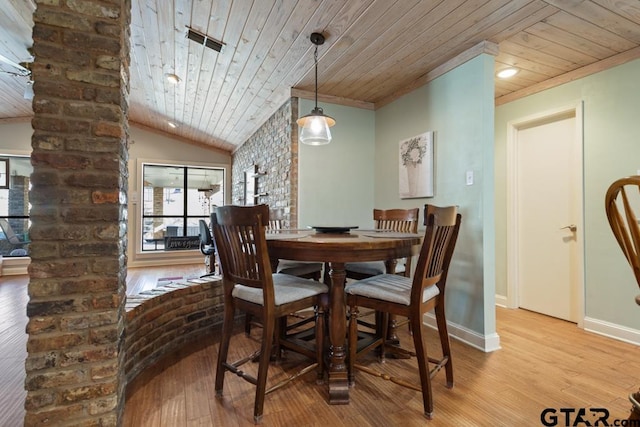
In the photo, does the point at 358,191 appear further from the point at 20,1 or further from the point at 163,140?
the point at 163,140

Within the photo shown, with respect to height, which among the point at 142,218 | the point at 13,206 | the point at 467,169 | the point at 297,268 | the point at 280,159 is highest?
the point at 280,159

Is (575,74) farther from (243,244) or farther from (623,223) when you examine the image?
(243,244)

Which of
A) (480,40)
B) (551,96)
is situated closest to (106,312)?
(480,40)

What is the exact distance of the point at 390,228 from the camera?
2812mm

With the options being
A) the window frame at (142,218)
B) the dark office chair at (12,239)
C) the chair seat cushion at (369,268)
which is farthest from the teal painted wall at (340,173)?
the dark office chair at (12,239)

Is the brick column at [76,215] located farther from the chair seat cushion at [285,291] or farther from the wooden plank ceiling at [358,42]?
the wooden plank ceiling at [358,42]

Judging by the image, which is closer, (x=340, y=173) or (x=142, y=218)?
(x=340, y=173)

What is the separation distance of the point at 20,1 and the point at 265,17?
6.05 ft

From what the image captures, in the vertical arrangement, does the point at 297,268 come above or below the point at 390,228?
below

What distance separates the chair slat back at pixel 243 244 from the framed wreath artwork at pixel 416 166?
1.92 metres

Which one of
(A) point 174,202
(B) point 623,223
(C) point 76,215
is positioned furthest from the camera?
(A) point 174,202

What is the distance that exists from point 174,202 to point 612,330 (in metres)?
6.62

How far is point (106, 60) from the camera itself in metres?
1.29

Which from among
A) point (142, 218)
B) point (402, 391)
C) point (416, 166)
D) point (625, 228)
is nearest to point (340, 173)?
point (416, 166)
